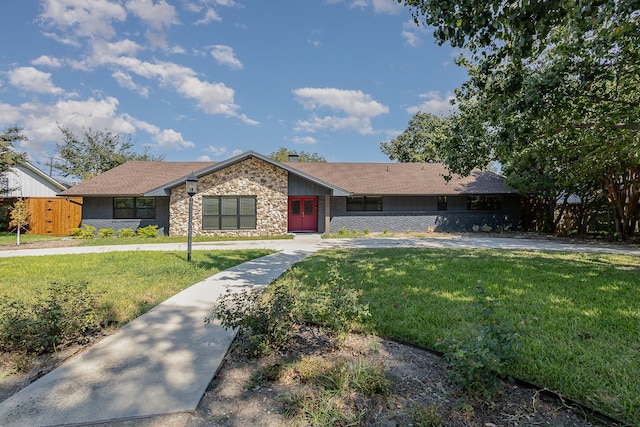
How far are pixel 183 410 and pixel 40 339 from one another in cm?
219

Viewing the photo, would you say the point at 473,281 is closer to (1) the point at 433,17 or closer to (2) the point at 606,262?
(1) the point at 433,17

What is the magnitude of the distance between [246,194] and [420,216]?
10196 millimetres

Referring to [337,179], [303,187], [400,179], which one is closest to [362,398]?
[303,187]

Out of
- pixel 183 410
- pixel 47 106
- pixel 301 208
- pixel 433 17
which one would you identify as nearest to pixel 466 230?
pixel 301 208

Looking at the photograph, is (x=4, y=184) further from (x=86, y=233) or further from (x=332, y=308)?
(x=332, y=308)

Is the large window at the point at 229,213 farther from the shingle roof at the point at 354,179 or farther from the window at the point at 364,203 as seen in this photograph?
the window at the point at 364,203

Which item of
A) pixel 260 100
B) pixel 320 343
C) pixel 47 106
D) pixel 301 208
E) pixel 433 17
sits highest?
pixel 47 106

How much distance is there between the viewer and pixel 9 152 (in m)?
18.6

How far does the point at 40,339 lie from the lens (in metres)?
3.29

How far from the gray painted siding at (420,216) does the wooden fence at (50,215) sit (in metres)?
16.1

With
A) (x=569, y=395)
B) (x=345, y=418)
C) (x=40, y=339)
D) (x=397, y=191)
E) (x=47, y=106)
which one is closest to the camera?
(x=345, y=418)

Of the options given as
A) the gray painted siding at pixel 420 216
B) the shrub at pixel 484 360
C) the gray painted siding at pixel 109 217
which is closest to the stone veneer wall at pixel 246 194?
the gray painted siding at pixel 109 217

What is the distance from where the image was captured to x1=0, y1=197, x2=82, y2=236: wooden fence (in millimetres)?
18891

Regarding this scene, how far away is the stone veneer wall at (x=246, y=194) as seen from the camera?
53.3 ft
